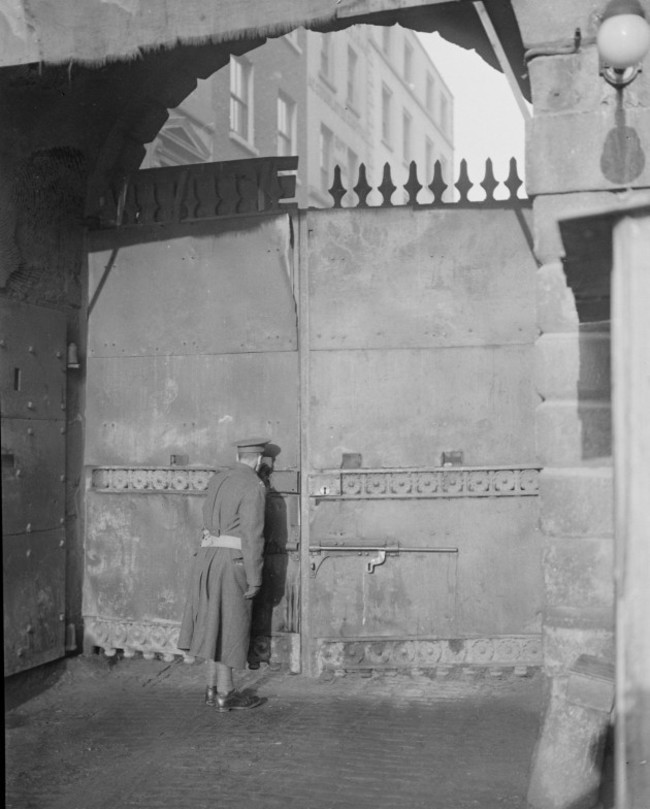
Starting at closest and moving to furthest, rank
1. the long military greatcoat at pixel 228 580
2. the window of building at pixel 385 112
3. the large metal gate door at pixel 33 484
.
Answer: the long military greatcoat at pixel 228 580 < the large metal gate door at pixel 33 484 < the window of building at pixel 385 112

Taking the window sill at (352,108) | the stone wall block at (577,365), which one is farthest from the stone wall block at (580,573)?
the window sill at (352,108)

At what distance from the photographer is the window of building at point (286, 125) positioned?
21.6 m

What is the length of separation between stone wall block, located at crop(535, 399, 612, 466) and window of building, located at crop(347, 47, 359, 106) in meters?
23.4

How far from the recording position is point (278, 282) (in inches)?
281

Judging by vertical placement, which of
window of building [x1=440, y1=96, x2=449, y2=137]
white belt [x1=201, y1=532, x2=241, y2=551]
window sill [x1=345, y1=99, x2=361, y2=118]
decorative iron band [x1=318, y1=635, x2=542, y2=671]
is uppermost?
window of building [x1=440, y1=96, x2=449, y2=137]

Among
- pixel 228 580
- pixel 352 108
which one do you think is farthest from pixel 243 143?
pixel 228 580

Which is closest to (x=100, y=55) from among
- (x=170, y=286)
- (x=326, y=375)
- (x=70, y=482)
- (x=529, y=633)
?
(x=170, y=286)

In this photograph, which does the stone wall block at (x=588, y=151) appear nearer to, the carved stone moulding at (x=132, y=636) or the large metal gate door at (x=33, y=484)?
the large metal gate door at (x=33, y=484)

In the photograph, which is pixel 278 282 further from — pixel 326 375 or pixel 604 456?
pixel 604 456

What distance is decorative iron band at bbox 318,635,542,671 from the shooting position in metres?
6.78

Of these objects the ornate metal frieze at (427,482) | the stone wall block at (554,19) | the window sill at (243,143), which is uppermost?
the window sill at (243,143)

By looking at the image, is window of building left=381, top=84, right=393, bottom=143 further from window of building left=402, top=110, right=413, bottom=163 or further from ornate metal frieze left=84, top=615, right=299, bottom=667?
ornate metal frieze left=84, top=615, right=299, bottom=667

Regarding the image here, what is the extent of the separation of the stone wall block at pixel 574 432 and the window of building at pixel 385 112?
26.6 m

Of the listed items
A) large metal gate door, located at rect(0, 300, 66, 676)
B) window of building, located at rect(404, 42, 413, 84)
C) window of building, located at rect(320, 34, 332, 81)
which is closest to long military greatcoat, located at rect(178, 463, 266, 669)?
large metal gate door, located at rect(0, 300, 66, 676)
